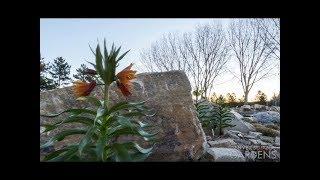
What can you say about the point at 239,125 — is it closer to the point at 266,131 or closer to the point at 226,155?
the point at 266,131

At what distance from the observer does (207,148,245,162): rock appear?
291 cm

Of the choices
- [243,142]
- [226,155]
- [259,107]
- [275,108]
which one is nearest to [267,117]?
[275,108]

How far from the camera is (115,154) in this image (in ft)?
6.96

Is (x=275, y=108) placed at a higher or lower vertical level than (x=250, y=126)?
higher

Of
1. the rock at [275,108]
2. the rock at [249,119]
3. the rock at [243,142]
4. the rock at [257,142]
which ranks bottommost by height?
the rock at [243,142]

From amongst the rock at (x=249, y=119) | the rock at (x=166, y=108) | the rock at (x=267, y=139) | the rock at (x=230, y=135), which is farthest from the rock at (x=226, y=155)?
the rock at (x=249, y=119)

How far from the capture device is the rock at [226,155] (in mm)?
2910

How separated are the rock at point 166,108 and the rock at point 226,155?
0.20 m

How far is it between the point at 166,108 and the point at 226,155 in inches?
21.2

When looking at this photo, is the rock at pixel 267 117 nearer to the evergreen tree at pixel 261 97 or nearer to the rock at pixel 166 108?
the evergreen tree at pixel 261 97

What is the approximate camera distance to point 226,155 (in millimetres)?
2975

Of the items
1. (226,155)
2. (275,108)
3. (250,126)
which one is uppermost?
(275,108)
